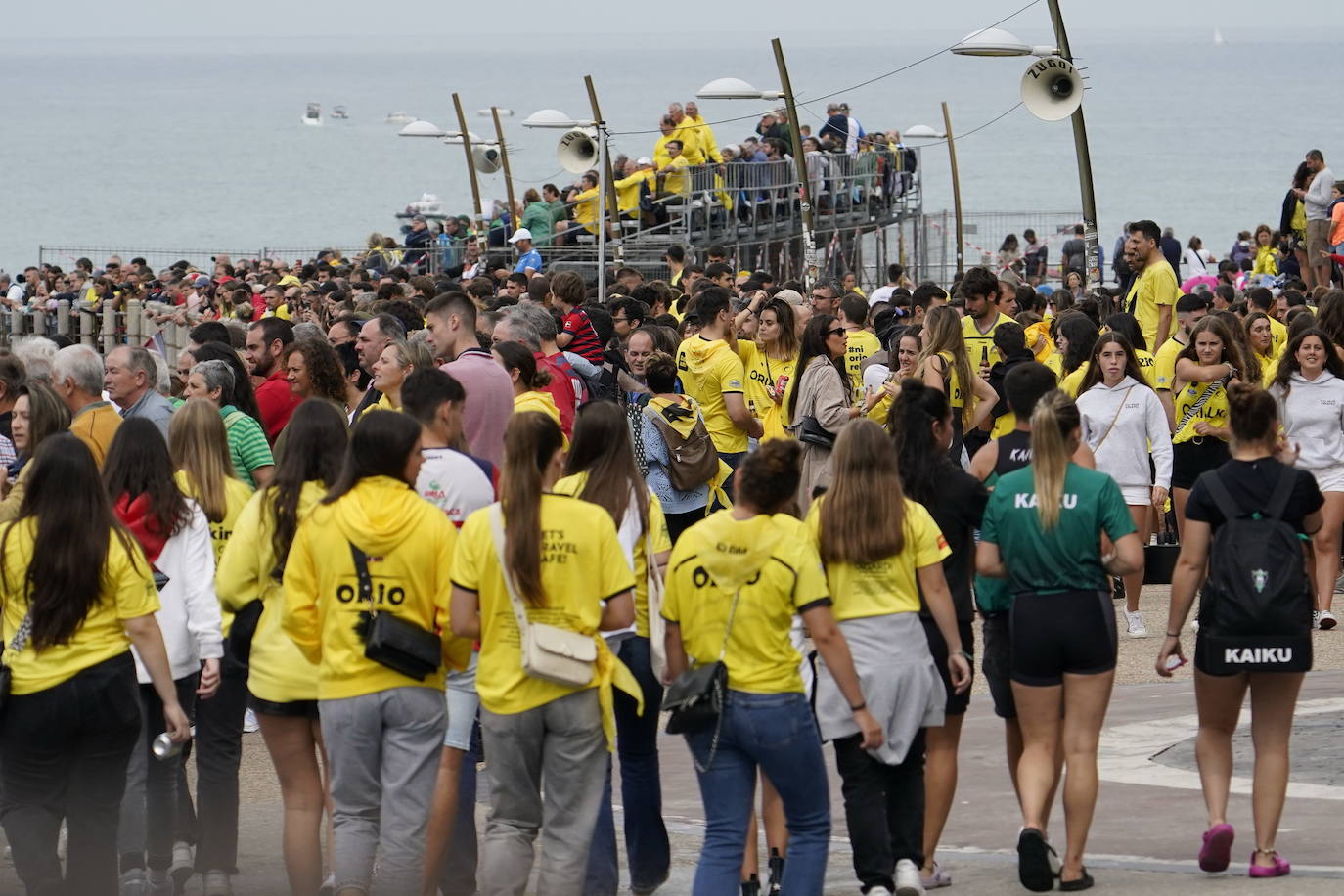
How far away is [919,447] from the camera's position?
24.0ft

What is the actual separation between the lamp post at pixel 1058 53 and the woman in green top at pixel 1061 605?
35.3 feet

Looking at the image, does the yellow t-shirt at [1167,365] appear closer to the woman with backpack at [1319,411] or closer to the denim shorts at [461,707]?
the woman with backpack at [1319,411]

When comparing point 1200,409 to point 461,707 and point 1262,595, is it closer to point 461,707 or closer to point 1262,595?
point 1262,595

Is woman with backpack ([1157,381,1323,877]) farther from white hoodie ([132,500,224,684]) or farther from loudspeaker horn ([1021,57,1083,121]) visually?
loudspeaker horn ([1021,57,1083,121])

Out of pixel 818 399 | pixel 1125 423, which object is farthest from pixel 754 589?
pixel 1125 423

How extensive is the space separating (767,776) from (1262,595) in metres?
1.87

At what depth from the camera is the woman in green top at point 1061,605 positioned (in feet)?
23.1

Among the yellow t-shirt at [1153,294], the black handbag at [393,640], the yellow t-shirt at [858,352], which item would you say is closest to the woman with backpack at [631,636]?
the black handbag at [393,640]

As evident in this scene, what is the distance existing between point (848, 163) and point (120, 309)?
11912 millimetres

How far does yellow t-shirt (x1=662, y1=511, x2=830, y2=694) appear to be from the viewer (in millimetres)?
6445

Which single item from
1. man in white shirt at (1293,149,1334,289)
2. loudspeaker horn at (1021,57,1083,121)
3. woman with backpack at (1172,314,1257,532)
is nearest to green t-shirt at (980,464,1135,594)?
woman with backpack at (1172,314,1257,532)

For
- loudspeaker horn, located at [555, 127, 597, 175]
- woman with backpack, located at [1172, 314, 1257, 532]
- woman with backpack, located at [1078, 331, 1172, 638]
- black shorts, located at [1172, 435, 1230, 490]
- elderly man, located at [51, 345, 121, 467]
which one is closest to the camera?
elderly man, located at [51, 345, 121, 467]

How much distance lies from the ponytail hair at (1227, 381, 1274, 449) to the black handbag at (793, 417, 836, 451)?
407cm

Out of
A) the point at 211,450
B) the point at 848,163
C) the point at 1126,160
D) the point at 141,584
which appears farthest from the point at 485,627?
the point at 1126,160
